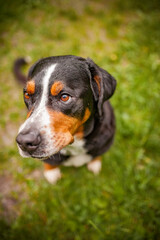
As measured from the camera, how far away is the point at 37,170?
3166mm

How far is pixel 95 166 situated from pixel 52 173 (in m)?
0.73

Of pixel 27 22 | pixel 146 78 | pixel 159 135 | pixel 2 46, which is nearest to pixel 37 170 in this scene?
pixel 159 135

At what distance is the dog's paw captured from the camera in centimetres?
294

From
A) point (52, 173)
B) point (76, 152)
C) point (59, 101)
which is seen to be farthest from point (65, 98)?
point (52, 173)

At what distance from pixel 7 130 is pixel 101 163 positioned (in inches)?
80.3

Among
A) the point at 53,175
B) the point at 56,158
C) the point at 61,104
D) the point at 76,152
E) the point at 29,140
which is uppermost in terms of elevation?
the point at 61,104

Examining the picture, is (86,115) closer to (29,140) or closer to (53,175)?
(29,140)

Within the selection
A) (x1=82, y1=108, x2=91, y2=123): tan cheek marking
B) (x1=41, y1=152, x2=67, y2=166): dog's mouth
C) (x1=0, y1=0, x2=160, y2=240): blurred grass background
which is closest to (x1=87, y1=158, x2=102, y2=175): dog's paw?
(x1=0, y1=0, x2=160, y2=240): blurred grass background

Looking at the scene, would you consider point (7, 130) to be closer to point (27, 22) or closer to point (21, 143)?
point (21, 143)

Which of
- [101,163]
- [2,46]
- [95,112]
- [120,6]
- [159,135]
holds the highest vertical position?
[120,6]

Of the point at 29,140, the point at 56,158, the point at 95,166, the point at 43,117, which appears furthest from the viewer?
the point at 95,166

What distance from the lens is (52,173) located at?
9.35ft

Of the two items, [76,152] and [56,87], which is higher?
[56,87]

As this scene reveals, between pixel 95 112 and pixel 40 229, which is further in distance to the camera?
pixel 40 229
